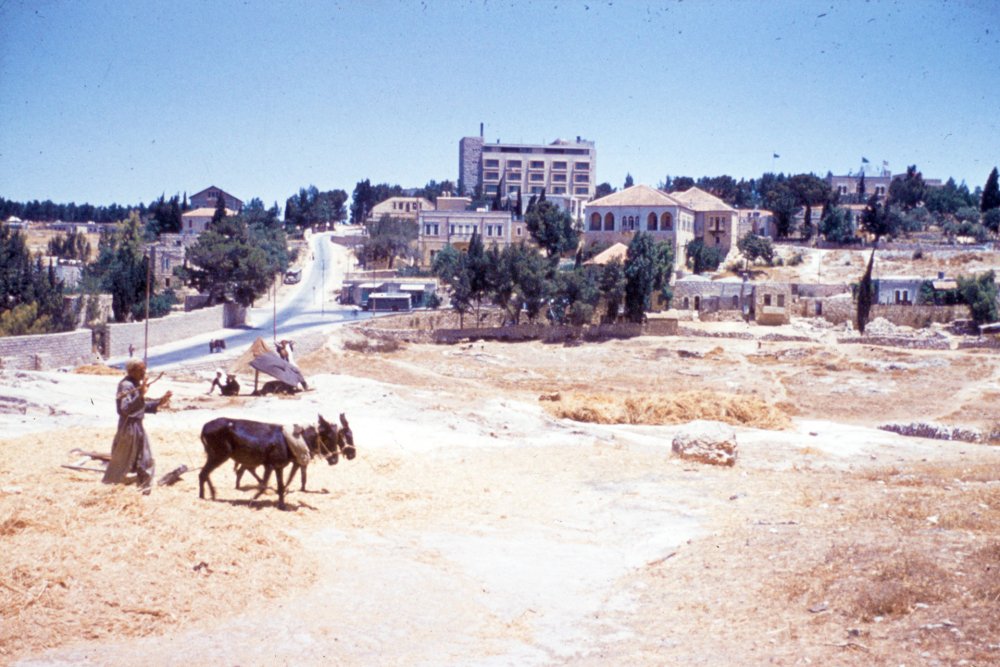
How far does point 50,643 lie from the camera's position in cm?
697

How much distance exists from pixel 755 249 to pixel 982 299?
23.7m

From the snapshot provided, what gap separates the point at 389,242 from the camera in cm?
8588

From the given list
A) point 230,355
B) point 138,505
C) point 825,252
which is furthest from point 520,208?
point 138,505

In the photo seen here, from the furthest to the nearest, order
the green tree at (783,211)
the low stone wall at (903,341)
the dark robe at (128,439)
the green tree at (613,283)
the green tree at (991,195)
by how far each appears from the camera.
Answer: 1. the green tree at (991,195)
2. the green tree at (783,211)
3. the green tree at (613,283)
4. the low stone wall at (903,341)
5. the dark robe at (128,439)

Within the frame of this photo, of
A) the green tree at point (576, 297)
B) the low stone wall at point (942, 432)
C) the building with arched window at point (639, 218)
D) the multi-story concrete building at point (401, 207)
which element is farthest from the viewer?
the multi-story concrete building at point (401, 207)

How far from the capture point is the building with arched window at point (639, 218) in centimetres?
7694

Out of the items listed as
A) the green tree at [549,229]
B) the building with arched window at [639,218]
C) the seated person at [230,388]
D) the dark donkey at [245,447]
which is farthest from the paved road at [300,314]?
the building with arched window at [639,218]

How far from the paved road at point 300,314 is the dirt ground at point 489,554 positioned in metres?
16.0

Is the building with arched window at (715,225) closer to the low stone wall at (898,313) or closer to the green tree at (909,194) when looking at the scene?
the low stone wall at (898,313)

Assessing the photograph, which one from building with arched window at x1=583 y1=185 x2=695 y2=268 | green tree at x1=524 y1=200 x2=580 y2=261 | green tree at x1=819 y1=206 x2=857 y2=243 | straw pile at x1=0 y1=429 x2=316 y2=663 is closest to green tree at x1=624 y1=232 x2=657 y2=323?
building with arched window at x1=583 y1=185 x2=695 y2=268

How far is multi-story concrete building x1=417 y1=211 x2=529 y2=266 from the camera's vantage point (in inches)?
3403

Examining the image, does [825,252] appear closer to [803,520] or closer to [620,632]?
[803,520]

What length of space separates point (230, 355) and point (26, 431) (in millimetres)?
17529

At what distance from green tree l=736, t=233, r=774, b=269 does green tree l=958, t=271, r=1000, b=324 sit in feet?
70.2
